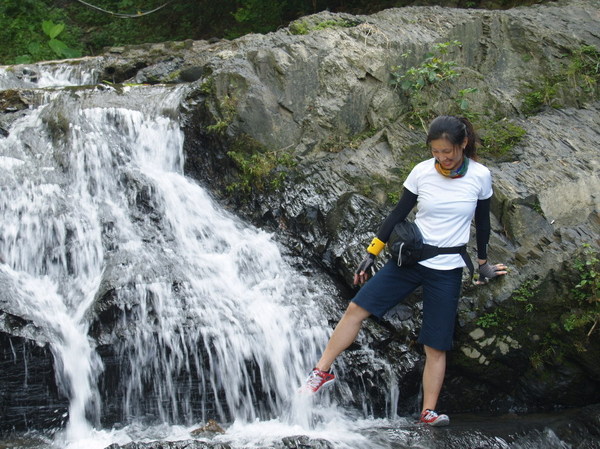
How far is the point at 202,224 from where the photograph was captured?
265 inches

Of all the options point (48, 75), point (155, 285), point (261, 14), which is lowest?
point (155, 285)

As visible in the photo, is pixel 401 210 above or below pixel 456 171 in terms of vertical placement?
below

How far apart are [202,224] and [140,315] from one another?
4.97ft

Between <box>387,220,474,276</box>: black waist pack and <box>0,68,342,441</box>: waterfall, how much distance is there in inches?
60.5

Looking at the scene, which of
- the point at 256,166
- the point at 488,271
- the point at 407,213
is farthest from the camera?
the point at 256,166

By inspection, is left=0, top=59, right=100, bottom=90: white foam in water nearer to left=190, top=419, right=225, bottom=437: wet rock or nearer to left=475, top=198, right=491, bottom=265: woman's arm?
left=190, top=419, right=225, bottom=437: wet rock

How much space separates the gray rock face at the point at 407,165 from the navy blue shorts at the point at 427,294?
97 centimetres

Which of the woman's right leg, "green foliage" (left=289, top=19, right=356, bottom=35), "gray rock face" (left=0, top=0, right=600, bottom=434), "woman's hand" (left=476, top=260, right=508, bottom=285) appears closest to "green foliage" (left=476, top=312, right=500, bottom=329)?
"gray rock face" (left=0, top=0, right=600, bottom=434)

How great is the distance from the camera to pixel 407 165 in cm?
682

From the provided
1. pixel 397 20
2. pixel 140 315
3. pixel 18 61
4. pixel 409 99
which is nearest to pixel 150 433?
pixel 140 315

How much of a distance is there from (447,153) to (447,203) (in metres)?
0.36

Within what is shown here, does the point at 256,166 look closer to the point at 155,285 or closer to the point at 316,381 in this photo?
the point at 155,285

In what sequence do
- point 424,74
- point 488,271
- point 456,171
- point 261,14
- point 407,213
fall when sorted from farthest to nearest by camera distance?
point 261,14 < point 424,74 < point 488,271 < point 407,213 < point 456,171

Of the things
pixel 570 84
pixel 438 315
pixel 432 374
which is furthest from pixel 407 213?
pixel 570 84
